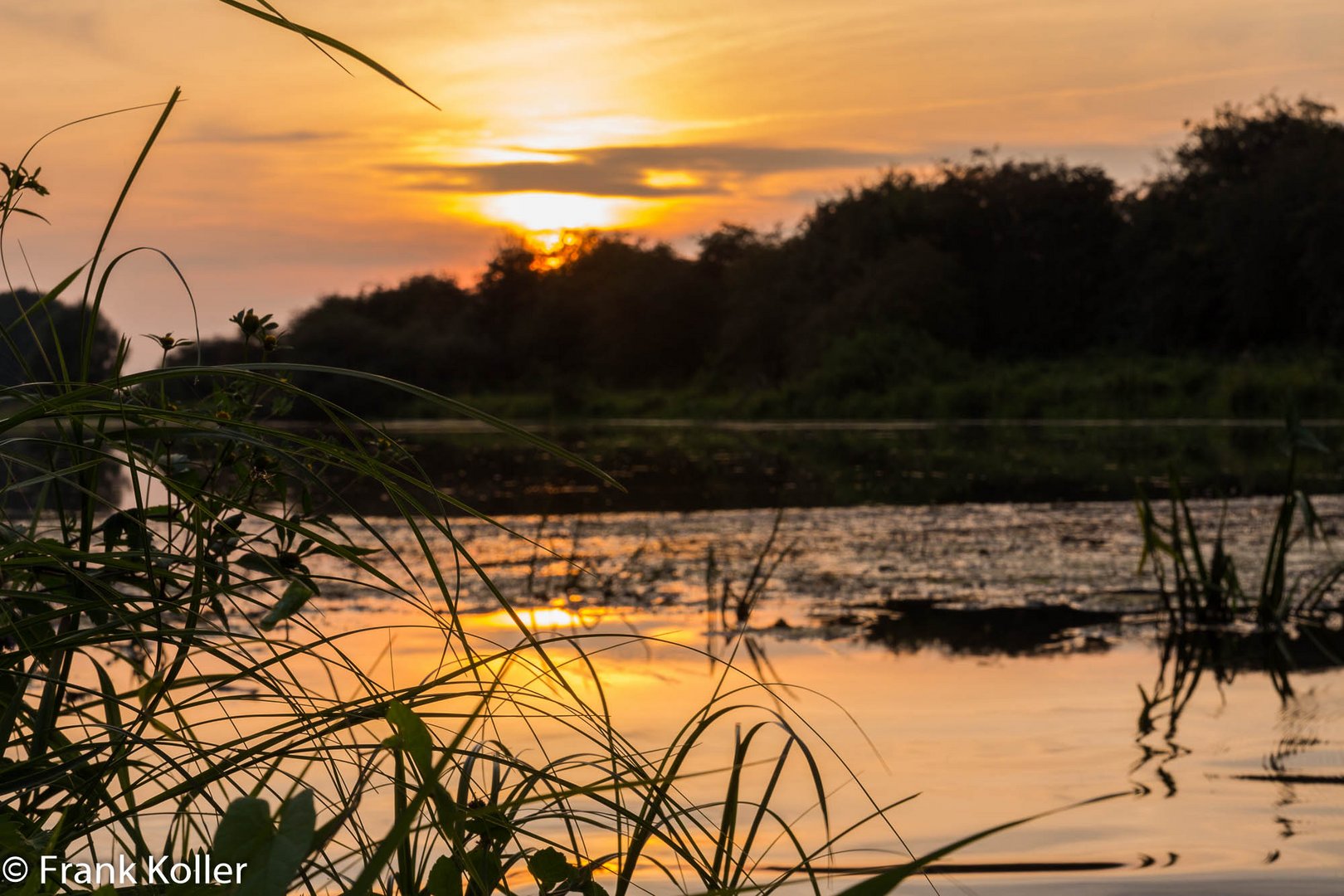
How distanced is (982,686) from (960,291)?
26363mm

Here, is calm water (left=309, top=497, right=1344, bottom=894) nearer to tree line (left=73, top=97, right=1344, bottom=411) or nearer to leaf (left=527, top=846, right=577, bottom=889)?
leaf (left=527, top=846, right=577, bottom=889)

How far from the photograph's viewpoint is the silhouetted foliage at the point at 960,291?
25.6 meters

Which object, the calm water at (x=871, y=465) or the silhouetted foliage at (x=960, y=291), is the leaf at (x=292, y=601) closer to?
the calm water at (x=871, y=465)

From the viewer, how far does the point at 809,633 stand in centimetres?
482

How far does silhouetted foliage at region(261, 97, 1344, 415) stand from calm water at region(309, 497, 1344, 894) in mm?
17532

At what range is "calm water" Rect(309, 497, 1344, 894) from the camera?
2.47 m

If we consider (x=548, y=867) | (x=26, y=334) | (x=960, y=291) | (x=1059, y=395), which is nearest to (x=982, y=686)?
(x=26, y=334)

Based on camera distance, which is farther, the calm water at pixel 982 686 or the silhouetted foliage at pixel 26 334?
the calm water at pixel 982 686

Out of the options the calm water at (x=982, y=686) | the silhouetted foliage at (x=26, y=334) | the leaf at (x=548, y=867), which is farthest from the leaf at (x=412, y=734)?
the silhouetted foliage at (x=26, y=334)

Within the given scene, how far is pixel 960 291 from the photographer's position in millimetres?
29516

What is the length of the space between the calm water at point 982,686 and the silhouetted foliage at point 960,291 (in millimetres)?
17532

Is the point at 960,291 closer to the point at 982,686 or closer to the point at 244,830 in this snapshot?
the point at 982,686

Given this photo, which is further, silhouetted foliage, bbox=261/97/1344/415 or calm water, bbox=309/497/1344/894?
silhouetted foliage, bbox=261/97/1344/415

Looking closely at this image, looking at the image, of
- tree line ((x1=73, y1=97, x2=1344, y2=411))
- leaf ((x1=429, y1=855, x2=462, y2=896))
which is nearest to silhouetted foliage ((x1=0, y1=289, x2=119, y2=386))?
leaf ((x1=429, y1=855, x2=462, y2=896))
